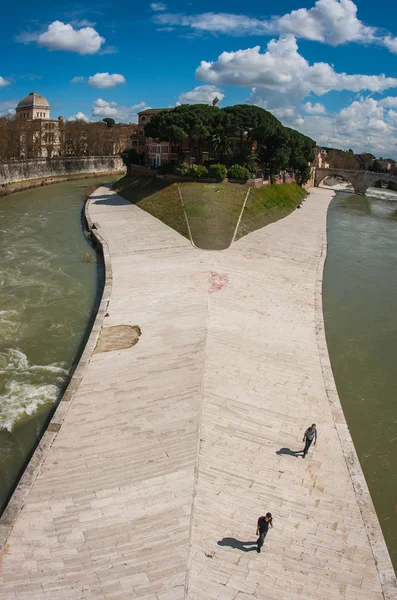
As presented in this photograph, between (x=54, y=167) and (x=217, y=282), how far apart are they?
232 feet

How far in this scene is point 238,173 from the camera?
61656 millimetres

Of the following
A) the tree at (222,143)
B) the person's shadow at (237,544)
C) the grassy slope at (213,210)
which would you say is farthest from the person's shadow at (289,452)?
the tree at (222,143)

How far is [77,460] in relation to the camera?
49.8ft

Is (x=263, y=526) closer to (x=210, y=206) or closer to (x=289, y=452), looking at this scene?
(x=289, y=452)

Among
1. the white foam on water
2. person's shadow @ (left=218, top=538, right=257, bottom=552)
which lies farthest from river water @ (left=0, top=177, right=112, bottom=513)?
person's shadow @ (left=218, top=538, right=257, bottom=552)

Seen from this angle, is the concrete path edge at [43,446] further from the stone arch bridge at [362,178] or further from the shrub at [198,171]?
the stone arch bridge at [362,178]

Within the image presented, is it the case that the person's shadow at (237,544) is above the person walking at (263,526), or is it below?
below

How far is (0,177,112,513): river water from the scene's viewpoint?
18.2 meters

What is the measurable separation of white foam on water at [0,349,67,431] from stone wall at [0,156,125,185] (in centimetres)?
5915

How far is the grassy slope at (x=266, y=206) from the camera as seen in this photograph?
166ft

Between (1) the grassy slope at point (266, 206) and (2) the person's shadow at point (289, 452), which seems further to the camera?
(1) the grassy slope at point (266, 206)

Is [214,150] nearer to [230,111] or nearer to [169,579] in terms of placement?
[230,111]

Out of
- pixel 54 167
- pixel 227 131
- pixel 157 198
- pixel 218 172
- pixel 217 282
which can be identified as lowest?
pixel 217 282

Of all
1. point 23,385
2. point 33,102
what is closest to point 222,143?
point 23,385
